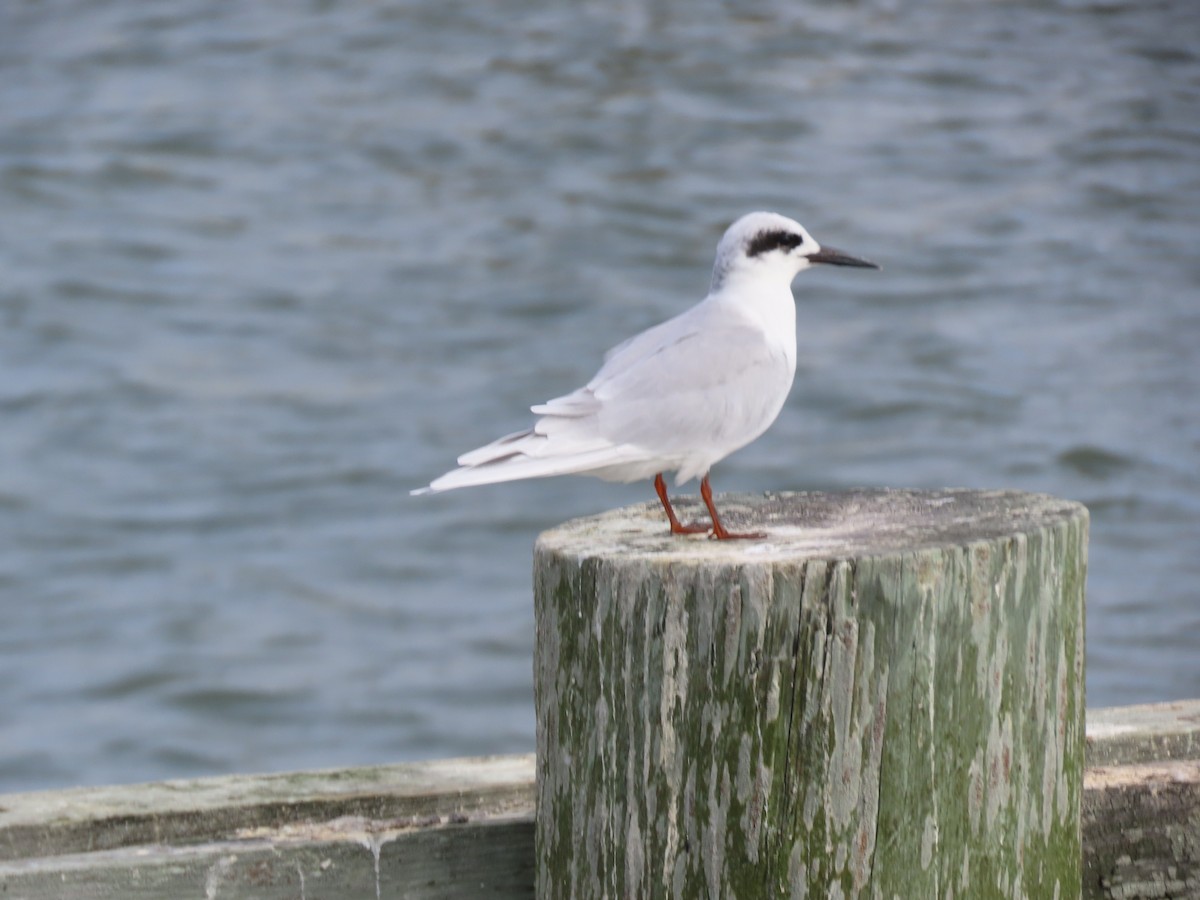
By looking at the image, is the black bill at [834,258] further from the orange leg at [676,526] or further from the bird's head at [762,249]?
the orange leg at [676,526]

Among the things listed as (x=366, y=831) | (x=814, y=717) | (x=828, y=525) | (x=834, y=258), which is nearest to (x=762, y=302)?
(x=834, y=258)

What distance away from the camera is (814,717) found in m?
2.51

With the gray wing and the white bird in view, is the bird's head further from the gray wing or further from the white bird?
the gray wing

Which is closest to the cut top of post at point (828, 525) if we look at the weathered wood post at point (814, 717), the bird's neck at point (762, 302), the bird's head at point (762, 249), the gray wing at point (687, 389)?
Answer: the weathered wood post at point (814, 717)

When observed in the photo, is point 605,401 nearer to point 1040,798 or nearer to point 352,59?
point 1040,798

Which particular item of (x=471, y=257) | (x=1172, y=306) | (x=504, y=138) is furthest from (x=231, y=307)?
(x=1172, y=306)

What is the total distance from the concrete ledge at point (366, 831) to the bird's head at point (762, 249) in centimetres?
104

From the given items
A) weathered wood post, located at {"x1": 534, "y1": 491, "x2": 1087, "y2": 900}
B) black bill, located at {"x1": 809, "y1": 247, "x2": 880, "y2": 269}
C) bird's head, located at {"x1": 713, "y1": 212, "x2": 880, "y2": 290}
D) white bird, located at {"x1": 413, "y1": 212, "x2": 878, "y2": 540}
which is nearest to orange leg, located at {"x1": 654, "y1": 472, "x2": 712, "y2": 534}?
white bird, located at {"x1": 413, "y1": 212, "x2": 878, "y2": 540}

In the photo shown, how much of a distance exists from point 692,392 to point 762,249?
41 cm

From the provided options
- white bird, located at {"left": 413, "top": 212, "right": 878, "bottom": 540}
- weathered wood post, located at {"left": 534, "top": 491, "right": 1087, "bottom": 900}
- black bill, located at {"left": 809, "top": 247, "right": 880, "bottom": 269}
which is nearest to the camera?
weathered wood post, located at {"left": 534, "top": 491, "right": 1087, "bottom": 900}

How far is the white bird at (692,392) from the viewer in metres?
3.07

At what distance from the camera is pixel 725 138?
1411 centimetres

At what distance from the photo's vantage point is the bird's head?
347 cm

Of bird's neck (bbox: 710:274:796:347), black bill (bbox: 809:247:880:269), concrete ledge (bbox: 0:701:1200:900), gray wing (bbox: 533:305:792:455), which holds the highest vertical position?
black bill (bbox: 809:247:880:269)
